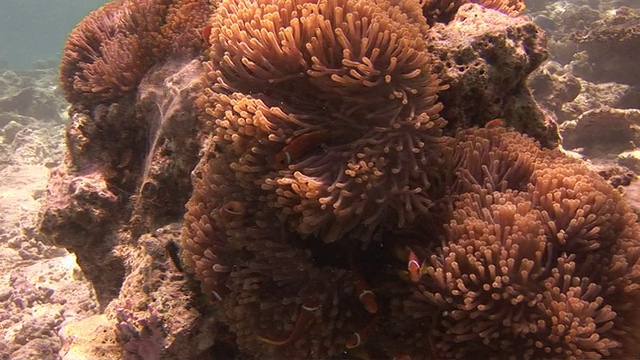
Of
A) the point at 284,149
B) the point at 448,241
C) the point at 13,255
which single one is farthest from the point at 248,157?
the point at 13,255

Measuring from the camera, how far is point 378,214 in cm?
232

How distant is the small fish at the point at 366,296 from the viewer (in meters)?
2.28

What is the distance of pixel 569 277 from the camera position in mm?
2102

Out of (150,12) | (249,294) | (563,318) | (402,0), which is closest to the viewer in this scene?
(563,318)

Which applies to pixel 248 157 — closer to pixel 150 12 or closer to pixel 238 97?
pixel 238 97

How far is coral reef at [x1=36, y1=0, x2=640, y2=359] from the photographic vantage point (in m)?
2.14

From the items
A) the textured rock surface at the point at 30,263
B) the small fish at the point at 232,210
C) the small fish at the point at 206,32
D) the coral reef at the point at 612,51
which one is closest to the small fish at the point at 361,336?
the small fish at the point at 232,210

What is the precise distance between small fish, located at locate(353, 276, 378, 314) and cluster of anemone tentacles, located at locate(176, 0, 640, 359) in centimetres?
1

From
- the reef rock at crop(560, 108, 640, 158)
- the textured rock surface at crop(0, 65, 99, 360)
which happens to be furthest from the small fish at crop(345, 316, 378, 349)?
the reef rock at crop(560, 108, 640, 158)

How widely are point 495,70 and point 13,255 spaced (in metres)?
8.47

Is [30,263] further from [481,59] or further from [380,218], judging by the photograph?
[481,59]

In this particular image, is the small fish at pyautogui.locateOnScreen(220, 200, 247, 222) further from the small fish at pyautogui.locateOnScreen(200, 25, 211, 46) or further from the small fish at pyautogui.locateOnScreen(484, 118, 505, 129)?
the small fish at pyautogui.locateOnScreen(484, 118, 505, 129)

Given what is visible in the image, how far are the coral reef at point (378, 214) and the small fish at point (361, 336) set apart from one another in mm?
13

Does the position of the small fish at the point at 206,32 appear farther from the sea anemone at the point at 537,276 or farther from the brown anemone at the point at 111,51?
the sea anemone at the point at 537,276
